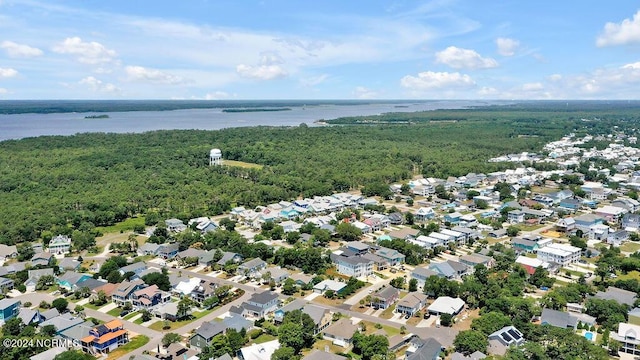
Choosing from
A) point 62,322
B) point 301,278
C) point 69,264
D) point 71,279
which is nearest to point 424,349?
point 301,278

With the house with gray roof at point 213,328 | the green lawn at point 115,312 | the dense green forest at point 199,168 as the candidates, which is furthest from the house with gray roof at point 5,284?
the house with gray roof at point 213,328

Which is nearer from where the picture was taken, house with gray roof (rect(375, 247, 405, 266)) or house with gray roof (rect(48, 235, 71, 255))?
house with gray roof (rect(375, 247, 405, 266))

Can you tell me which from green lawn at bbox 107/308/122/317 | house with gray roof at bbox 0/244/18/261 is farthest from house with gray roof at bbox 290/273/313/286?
house with gray roof at bbox 0/244/18/261

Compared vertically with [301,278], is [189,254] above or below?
above

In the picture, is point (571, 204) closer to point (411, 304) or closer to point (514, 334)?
point (411, 304)

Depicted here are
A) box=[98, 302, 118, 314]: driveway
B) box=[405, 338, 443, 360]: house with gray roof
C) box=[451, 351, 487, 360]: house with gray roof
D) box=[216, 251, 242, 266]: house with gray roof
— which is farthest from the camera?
box=[216, 251, 242, 266]: house with gray roof

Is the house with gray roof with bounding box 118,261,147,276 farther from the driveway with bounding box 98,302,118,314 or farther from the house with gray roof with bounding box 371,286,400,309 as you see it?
the house with gray roof with bounding box 371,286,400,309

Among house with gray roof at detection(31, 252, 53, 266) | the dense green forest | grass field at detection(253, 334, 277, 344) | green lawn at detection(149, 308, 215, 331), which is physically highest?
the dense green forest
